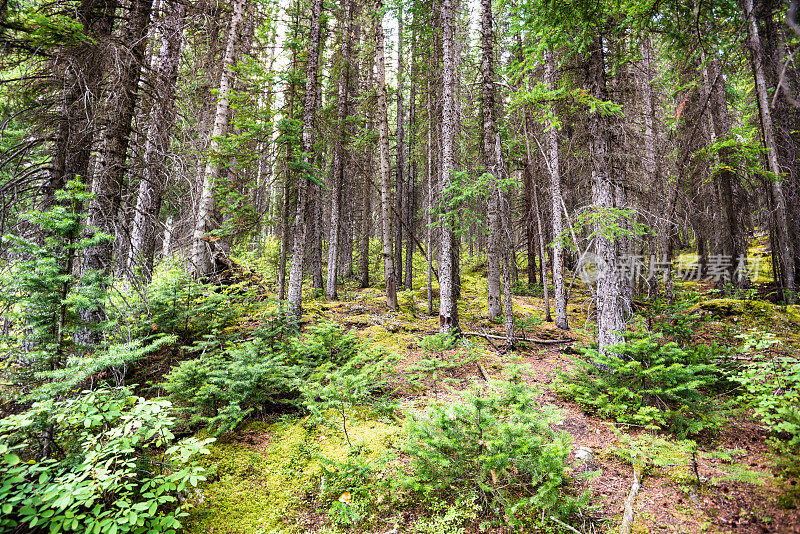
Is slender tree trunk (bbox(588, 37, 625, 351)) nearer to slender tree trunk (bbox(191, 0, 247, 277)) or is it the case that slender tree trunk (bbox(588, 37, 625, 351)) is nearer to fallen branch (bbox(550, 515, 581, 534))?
fallen branch (bbox(550, 515, 581, 534))

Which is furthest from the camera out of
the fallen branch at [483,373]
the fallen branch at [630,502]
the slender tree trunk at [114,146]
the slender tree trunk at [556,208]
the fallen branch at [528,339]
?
the slender tree trunk at [556,208]

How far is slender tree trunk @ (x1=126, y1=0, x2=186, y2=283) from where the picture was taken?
5.05m

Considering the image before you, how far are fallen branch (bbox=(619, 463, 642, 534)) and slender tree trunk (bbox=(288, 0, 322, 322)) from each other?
739cm

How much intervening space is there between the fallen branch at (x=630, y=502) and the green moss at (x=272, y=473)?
249 centimetres

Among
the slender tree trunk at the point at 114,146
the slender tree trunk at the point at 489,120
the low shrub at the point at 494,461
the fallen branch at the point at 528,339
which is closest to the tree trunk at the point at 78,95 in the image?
the slender tree trunk at the point at 114,146

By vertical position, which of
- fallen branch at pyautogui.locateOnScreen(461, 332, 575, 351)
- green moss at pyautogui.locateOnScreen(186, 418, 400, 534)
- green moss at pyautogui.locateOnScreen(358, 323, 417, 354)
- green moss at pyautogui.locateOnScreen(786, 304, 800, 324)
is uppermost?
green moss at pyautogui.locateOnScreen(786, 304, 800, 324)

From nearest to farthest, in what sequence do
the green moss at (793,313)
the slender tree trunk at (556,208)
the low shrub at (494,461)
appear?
the low shrub at (494,461) → the green moss at (793,313) → the slender tree trunk at (556,208)

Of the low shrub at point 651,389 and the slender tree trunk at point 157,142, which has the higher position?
the slender tree trunk at point 157,142

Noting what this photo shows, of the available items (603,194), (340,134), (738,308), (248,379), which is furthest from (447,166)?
(738,308)

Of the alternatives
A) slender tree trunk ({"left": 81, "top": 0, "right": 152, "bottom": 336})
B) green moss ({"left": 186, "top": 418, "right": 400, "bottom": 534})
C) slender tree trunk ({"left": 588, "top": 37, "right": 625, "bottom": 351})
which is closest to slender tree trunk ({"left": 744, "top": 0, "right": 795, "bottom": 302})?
slender tree trunk ({"left": 588, "top": 37, "right": 625, "bottom": 351})

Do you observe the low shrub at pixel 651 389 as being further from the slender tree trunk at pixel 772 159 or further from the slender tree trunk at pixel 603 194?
the slender tree trunk at pixel 772 159

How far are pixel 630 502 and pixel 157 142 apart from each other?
794 centimetres

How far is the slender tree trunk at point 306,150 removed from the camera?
854 centimetres

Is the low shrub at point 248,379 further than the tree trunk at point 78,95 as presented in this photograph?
No
